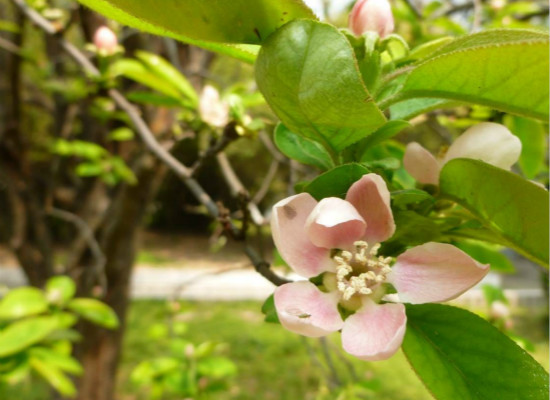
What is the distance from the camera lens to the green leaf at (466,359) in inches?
16.9

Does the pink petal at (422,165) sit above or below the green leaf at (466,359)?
above

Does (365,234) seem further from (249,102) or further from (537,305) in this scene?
(537,305)

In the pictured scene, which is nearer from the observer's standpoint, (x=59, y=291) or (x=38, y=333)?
(x=38, y=333)

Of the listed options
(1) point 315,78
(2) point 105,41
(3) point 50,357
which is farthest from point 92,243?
(1) point 315,78

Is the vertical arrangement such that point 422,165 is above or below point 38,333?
above

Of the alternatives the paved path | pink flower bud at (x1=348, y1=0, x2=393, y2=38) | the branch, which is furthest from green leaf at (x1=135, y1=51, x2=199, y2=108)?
the paved path

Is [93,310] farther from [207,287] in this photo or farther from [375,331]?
[207,287]

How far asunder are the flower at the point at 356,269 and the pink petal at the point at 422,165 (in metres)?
0.12

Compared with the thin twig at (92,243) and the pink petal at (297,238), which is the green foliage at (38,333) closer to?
the thin twig at (92,243)

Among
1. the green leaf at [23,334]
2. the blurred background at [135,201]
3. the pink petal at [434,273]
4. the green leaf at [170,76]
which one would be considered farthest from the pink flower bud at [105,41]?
the pink petal at [434,273]

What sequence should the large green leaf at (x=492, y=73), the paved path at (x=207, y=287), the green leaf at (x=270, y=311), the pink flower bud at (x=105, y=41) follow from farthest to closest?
the paved path at (x=207, y=287) → the pink flower bud at (x=105, y=41) → the green leaf at (x=270, y=311) → the large green leaf at (x=492, y=73)

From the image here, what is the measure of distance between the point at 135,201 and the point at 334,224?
78.3 inches

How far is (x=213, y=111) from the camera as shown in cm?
115

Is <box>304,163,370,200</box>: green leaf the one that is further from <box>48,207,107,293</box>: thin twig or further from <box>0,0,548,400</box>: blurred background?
<box>48,207,107,293</box>: thin twig
